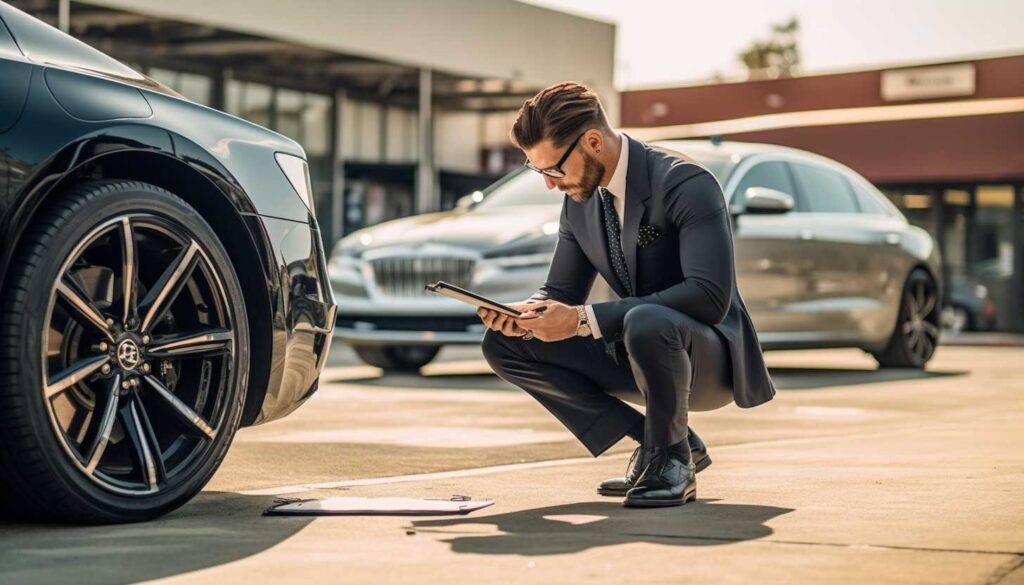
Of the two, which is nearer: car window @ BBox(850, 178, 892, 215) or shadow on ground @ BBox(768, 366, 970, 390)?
shadow on ground @ BBox(768, 366, 970, 390)

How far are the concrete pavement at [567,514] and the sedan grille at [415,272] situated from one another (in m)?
2.14

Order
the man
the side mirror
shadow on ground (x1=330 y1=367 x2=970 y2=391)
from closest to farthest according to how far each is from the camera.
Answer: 1. the man
2. shadow on ground (x1=330 y1=367 x2=970 y2=391)
3. the side mirror

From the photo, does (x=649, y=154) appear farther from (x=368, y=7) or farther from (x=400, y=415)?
(x=368, y=7)

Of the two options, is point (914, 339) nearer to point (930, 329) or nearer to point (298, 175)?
point (930, 329)

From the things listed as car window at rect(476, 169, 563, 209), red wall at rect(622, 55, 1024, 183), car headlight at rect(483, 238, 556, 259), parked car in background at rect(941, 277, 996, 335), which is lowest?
parked car in background at rect(941, 277, 996, 335)

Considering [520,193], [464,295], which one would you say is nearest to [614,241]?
[464,295]

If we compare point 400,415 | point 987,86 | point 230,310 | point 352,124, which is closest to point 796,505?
point 230,310

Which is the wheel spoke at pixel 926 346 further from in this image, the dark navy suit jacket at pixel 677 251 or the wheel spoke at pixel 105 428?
the wheel spoke at pixel 105 428

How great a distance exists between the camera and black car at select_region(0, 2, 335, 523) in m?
4.24

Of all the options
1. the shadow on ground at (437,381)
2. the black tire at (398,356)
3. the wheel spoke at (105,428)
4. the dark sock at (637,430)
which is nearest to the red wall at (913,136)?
the black tire at (398,356)

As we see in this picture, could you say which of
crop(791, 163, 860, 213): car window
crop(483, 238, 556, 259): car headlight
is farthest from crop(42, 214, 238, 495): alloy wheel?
crop(791, 163, 860, 213): car window

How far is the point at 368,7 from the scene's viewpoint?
2859cm

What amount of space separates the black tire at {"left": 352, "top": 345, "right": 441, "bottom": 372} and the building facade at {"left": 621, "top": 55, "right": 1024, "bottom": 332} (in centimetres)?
1277

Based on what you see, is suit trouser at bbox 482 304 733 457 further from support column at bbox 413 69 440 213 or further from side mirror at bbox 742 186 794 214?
support column at bbox 413 69 440 213
